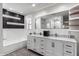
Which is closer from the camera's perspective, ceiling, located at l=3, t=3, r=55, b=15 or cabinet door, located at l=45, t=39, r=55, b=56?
cabinet door, located at l=45, t=39, r=55, b=56

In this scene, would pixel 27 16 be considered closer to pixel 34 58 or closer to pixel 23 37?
pixel 23 37

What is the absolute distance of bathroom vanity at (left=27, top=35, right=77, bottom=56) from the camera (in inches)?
73.3

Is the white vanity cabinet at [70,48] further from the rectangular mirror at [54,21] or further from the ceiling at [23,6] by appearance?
the ceiling at [23,6]

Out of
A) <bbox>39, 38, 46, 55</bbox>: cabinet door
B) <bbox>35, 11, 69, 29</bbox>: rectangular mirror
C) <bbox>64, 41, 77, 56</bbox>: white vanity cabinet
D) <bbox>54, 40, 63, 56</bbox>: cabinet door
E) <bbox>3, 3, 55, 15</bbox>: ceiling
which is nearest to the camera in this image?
<bbox>64, 41, 77, 56</bbox>: white vanity cabinet

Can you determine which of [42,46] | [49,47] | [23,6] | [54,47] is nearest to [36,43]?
[42,46]

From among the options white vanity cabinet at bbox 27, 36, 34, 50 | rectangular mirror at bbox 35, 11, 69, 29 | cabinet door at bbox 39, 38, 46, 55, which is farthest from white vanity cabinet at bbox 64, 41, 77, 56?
white vanity cabinet at bbox 27, 36, 34, 50

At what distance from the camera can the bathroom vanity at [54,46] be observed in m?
1.86

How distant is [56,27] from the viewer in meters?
2.96

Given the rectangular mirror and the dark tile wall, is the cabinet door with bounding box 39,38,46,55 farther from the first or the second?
the dark tile wall

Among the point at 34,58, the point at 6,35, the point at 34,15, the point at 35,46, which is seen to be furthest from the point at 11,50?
the point at 34,58

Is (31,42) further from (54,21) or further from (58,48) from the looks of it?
(58,48)

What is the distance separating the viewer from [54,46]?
2357 mm

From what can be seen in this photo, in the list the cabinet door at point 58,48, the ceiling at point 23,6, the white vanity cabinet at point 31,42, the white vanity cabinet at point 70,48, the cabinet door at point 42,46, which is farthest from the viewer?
the white vanity cabinet at point 31,42

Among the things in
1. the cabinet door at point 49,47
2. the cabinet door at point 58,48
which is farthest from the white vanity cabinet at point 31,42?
the cabinet door at point 58,48
